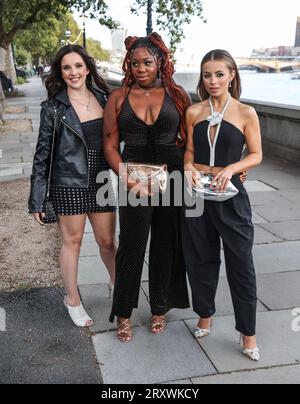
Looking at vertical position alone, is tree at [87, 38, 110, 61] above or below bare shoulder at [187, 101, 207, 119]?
below

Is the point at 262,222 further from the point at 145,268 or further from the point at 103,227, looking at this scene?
the point at 103,227

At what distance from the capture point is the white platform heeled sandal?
10.7ft

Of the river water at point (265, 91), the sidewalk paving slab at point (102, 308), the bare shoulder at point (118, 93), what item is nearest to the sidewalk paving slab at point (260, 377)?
the sidewalk paving slab at point (102, 308)

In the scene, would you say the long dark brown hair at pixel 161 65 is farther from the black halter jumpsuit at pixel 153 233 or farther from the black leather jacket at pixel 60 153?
the black leather jacket at pixel 60 153

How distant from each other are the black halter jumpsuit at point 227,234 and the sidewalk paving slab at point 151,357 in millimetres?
361

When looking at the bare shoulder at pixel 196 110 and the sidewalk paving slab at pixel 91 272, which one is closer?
the bare shoulder at pixel 196 110

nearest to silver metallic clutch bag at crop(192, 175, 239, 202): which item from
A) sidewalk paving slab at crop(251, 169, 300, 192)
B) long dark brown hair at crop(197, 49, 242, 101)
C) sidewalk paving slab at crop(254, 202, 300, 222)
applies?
long dark brown hair at crop(197, 49, 242, 101)

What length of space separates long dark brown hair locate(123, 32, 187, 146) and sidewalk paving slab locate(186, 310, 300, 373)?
133 cm

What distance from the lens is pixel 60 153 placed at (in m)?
2.97

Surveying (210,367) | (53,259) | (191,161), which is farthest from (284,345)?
(53,259)

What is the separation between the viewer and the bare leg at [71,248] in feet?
10.2

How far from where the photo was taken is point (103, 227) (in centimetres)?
324

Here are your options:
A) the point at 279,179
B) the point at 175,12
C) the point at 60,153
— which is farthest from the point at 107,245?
the point at 175,12

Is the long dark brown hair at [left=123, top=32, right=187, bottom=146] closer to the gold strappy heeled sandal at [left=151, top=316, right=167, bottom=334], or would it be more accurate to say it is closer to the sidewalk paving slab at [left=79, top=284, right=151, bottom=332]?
the gold strappy heeled sandal at [left=151, top=316, right=167, bottom=334]
